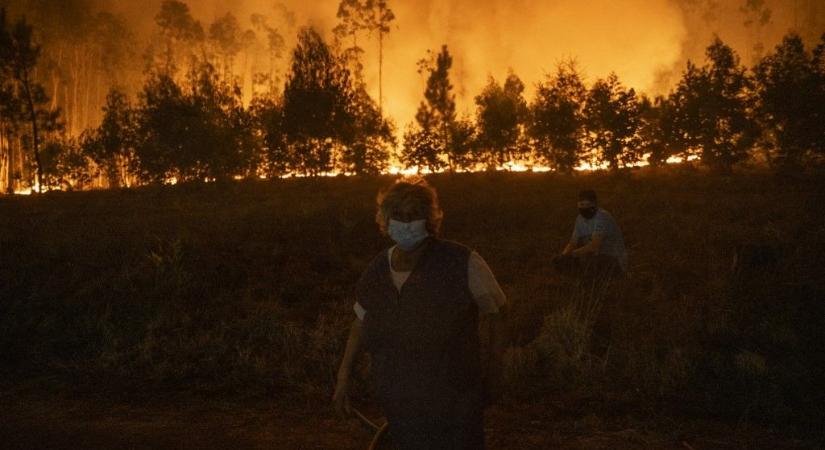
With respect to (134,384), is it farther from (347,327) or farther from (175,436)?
(347,327)

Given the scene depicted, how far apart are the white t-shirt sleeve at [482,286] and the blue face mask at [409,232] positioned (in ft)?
0.79

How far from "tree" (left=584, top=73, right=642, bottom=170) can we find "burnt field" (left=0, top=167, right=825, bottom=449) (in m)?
12.5

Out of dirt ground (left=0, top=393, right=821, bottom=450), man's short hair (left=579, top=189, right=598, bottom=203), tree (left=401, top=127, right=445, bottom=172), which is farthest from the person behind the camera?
tree (left=401, top=127, right=445, bottom=172)

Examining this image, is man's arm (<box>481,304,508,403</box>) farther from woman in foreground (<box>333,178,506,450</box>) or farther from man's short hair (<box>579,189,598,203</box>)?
man's short hair (<box>579,189,598,203</box>)

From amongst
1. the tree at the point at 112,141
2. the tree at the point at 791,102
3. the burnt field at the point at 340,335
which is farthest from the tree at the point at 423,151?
the burnt field at the point at 340,335

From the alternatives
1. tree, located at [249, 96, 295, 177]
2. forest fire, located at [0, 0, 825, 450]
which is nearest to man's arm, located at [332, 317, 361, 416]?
forest fire, located at [0, 0, 825, 450]

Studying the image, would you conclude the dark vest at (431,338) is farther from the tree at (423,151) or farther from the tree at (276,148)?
the tree at (276,148)

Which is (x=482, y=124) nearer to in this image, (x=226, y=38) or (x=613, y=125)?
(x=613, y=125)

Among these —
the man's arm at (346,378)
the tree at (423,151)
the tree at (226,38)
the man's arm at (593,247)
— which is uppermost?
the tree at (226,38)

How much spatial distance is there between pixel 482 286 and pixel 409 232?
0.38 metres

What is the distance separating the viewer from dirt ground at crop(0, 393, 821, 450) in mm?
4141

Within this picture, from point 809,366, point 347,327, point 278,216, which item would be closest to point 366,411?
point 347,327

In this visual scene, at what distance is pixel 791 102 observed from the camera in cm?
2472

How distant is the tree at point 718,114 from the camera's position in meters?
26.2
